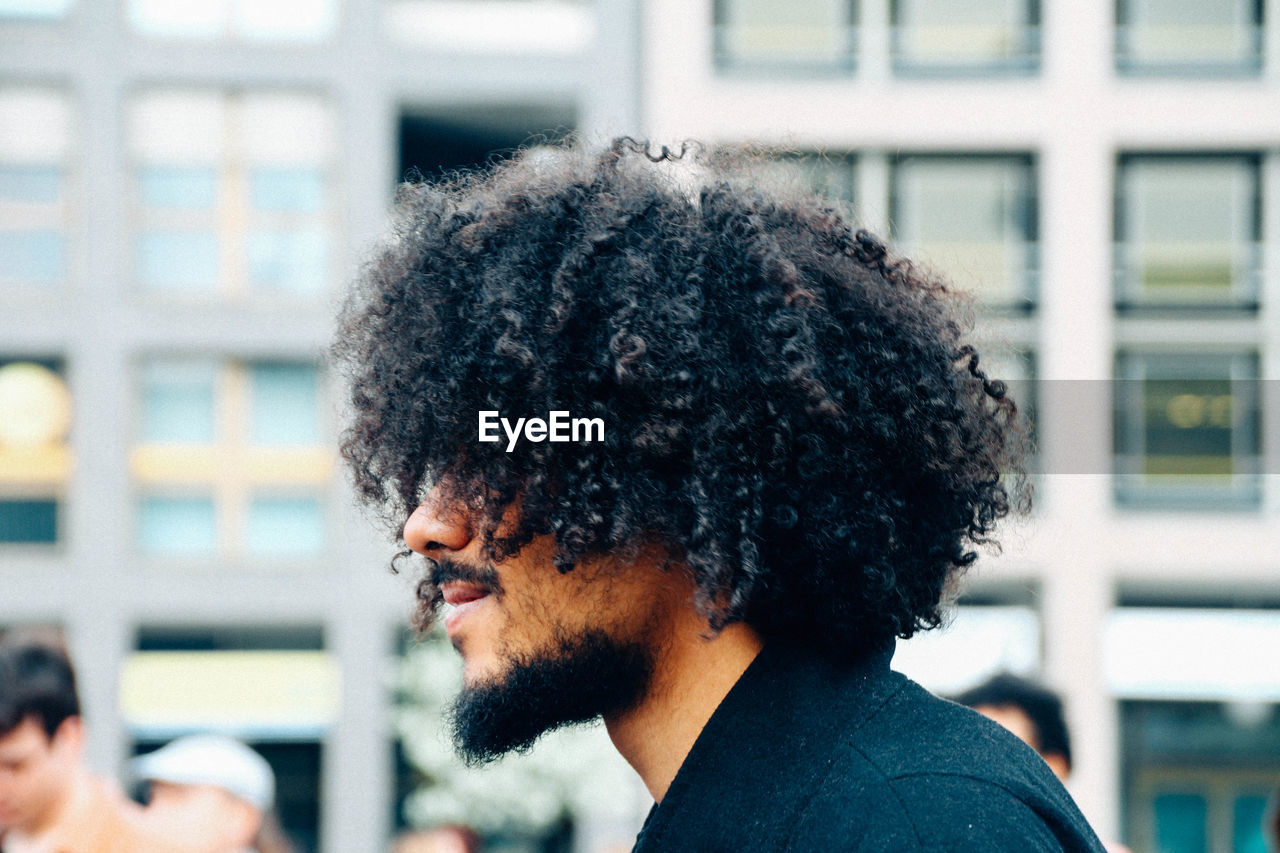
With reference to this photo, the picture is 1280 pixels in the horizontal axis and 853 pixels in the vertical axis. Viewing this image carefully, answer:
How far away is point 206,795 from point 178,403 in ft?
34.9

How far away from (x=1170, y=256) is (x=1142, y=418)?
6.02ft

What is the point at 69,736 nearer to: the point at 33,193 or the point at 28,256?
the point at 28,256

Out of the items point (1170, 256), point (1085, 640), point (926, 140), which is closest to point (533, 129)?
point (926, 140)

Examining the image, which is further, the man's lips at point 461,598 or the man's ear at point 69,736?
the man's ear at point 69,736

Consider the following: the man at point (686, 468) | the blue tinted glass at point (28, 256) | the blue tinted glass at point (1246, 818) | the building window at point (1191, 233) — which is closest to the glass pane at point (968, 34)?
the building window at point (1191, 233)

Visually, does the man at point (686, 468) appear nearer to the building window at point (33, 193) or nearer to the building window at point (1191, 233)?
the building window at point (1191, 233)

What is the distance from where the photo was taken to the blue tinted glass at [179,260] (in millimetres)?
14266

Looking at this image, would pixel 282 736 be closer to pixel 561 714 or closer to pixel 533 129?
pixel 533 129

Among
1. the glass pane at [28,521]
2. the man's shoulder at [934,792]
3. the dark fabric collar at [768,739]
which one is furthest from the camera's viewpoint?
the glass pane at [28,521]

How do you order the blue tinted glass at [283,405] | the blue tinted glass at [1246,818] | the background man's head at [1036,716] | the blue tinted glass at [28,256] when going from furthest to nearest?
the blue tinted glass at [283,405], the blue tinted glass at [28,256], the blue tinted glass at [1246,818], the background man's head at [1036,716]

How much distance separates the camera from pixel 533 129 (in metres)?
15.2

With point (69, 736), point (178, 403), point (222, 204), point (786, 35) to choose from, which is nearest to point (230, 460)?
point (178, 403)

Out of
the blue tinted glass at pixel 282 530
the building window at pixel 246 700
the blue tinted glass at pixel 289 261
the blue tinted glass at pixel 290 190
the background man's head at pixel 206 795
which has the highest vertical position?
the blue tinted glass at pixel 290 190

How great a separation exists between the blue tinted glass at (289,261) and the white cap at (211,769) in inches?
408
